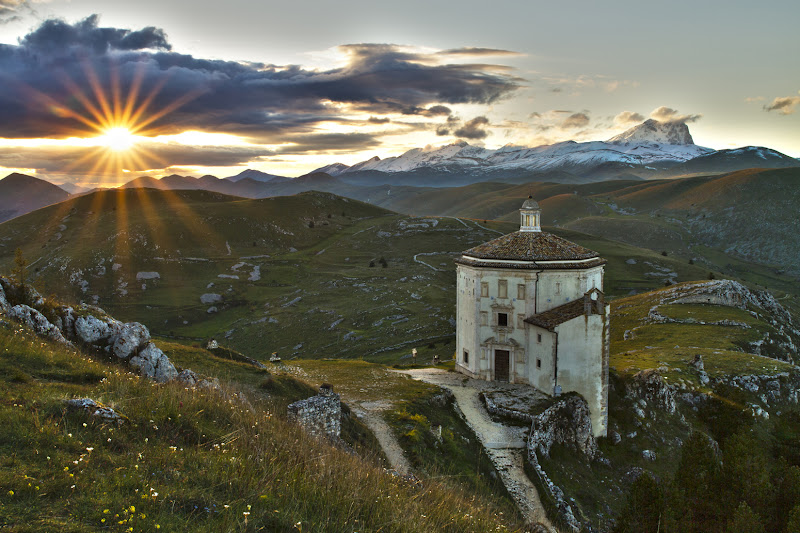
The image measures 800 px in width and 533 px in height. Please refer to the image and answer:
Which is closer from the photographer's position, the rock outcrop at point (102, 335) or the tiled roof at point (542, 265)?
the rock outcrop at point (102, 335)

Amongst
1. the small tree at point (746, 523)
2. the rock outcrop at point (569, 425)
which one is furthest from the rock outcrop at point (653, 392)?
the small tree at point (746, 523)

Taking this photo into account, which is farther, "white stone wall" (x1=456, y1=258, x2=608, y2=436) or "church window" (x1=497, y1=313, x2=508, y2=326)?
"church window" (x1=497, y1=313, x2=508, y2=326)

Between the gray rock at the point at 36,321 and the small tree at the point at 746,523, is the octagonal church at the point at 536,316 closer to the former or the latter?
the small tree at the point at 746,523

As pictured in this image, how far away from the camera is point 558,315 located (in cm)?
3884

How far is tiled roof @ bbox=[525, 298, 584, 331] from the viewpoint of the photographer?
37.6m

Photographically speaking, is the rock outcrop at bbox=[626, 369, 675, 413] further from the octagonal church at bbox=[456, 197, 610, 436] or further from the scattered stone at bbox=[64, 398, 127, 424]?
the scattered stone at bbox=[64, 398, 127, 424]

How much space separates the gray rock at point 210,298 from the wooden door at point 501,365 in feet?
313

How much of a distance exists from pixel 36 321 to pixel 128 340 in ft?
11.9

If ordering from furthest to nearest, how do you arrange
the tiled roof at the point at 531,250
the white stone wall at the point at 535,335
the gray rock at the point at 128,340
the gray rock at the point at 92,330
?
the tiled roof at the point at 531,250, the white stone wall at the point at 535,335, the gray rock at the point at 128,340, the gray rock at the point at 92,330

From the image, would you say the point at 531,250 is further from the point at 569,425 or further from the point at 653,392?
the point at 653,392

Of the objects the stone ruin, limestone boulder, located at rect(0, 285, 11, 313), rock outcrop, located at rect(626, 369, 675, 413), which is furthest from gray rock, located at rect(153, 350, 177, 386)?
rock outcrop, located at rect(626, 369, 675, 413)

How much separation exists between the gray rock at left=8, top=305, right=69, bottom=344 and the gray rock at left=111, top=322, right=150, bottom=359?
2329 millimetres

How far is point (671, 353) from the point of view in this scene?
2213 inches

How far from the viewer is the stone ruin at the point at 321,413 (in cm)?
2138
